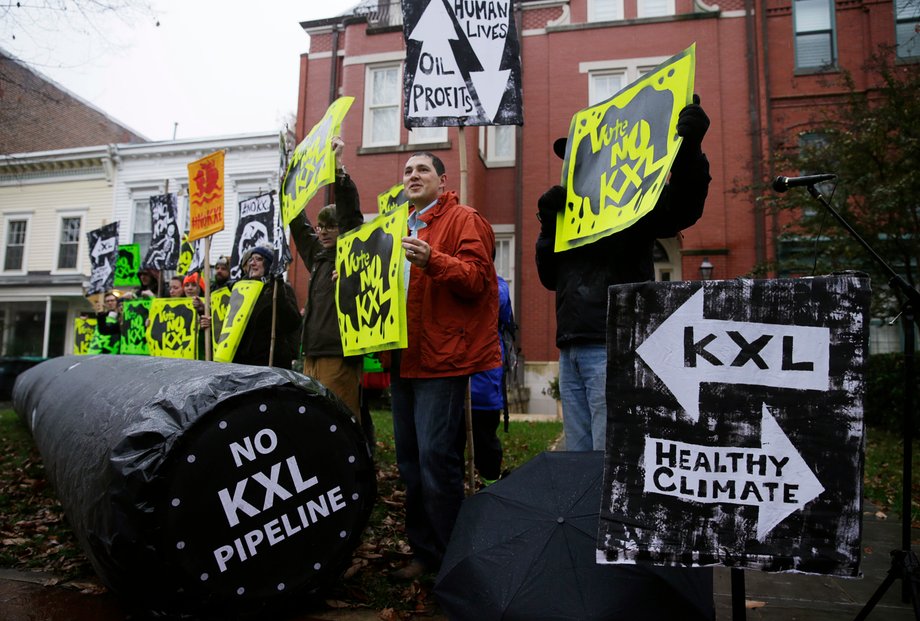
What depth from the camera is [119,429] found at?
2488mm

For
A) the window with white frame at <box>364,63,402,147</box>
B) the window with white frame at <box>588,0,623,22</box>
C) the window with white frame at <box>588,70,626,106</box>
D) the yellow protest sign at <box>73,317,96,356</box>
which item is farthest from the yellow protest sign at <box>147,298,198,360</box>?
the window with white frame at <box>588,0,623,22</box>

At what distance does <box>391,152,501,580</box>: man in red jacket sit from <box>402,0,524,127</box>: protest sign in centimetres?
72

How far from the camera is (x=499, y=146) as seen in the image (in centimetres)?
1548

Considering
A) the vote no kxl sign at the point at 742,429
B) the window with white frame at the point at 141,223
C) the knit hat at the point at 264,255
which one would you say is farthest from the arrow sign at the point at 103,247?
the vote no kxl sign at the point at 742,429

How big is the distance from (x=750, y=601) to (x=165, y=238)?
8.86 metres

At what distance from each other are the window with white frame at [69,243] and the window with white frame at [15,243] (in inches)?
71.7

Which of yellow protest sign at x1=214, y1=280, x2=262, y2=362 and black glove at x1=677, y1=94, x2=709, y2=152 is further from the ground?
black glove at x1=677, y1=94, x2=709, y2=152

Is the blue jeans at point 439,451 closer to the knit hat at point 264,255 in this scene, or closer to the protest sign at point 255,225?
the knit hat at point 264,255

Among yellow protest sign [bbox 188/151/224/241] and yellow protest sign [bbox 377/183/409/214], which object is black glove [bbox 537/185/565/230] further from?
yellow protest sign [bbox 188/151/224/241]

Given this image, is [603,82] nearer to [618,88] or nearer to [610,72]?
[610,72]

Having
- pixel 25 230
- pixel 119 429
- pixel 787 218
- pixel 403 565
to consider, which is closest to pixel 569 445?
pixel 403 565

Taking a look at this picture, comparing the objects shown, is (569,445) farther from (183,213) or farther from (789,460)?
(183,213)

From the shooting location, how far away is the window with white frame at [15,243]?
2266 cm

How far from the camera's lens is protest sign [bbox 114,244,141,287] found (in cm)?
1070
